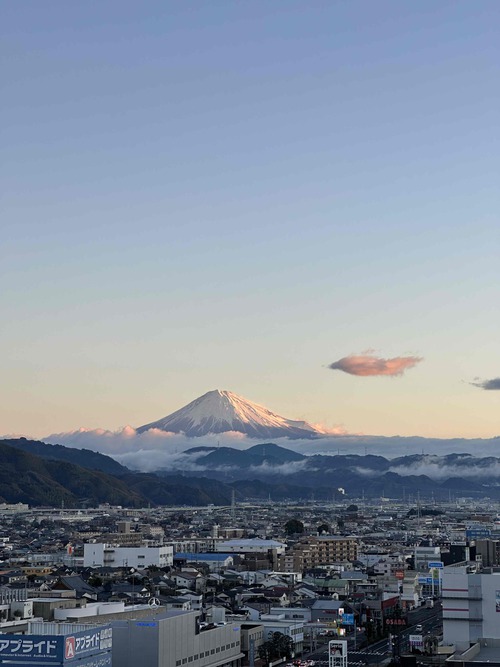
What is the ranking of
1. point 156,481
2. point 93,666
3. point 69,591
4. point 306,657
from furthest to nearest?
1. point 156,481
2. point 69,591
3. point 306,657
4. point 93,666

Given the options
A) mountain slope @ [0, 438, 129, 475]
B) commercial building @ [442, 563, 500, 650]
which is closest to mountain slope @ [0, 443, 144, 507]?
mountain slope @ [0, 438, 129, 475]

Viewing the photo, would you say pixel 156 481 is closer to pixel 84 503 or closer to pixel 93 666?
pixel 84 503

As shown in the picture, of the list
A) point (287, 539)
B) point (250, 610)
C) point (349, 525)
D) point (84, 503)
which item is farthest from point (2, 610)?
point (84, 503)

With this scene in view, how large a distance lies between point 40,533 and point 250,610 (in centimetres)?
5001

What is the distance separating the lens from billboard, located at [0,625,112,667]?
61.0 ft

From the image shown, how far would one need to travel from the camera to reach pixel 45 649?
18.7m

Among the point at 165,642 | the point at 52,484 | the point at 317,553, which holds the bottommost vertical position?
the point at 165,642

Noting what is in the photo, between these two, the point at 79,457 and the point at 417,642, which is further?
the point at 79,457

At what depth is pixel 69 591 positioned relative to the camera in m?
37.4

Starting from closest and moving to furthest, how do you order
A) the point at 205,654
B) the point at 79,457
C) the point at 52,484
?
the point at 205,654, the point at 52,484, the point at 79,457

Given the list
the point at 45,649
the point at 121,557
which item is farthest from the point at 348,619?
the point at 121,557

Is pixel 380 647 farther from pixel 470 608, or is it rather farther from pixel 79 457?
pixel 79 457

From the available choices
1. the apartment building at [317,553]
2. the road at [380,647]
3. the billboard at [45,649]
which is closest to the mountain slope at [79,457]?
the apartment building at [317,553]

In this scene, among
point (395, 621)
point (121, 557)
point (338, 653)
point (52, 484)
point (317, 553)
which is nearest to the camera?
point (338, 653)
